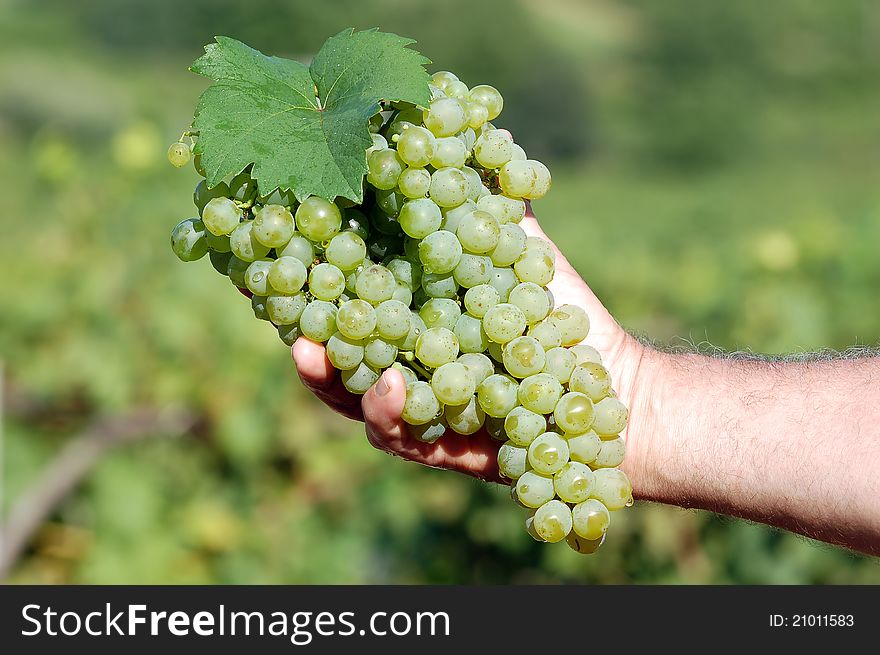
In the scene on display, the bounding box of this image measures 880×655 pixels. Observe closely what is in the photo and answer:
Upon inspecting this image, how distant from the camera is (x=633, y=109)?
19.6 metres

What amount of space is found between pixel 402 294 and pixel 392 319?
6 centimetres

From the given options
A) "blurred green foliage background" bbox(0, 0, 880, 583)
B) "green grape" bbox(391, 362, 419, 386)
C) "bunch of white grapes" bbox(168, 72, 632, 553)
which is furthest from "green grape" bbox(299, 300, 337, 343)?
"blurred green foliage background" bbox(0, 0, 880, 583)

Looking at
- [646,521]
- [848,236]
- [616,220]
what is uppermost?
[616,220]

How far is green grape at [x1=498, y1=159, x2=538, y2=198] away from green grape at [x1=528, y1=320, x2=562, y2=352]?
189 millimetres

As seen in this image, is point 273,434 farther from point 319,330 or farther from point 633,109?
point 633,109

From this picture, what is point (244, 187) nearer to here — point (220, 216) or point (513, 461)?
point (220, 216)

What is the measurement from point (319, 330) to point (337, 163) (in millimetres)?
233

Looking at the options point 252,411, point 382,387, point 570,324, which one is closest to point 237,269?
point 382,387

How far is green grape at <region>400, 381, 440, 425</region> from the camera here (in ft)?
4.40

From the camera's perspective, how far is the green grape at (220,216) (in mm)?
1316

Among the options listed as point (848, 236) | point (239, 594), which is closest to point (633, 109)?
point (848, 236)

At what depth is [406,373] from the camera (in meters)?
1.38

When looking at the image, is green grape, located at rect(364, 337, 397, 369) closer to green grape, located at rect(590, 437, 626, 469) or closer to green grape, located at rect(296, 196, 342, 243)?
green grape, located at rect(296, 196, 342, 243)

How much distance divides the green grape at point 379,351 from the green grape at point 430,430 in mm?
129
